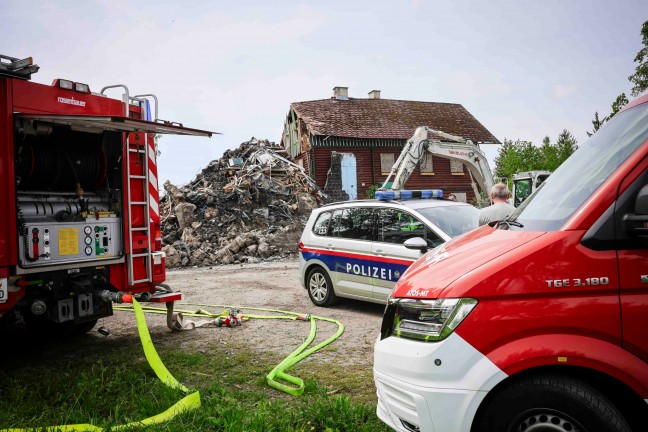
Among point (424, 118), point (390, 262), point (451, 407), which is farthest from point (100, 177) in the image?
point (424, 118)

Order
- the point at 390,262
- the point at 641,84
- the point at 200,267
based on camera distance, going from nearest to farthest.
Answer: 1. the point at 390,262
2. the point at 200,267
3. the point at 641,84

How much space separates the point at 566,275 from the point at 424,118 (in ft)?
102

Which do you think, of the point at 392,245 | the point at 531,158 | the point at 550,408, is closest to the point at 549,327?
the point at 550,408

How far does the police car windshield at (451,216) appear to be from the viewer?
22.8ft

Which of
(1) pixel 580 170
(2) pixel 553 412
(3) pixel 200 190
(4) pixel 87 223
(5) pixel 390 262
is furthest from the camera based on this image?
(3) pixel 200 190

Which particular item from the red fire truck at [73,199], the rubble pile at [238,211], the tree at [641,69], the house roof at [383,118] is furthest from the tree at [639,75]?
the red fire truck at [73,199]

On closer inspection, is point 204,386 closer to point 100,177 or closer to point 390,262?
point 100,177

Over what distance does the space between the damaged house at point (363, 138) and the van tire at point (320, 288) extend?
18.2 meters

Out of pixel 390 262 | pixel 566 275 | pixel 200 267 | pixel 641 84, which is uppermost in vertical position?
pixel 641 84

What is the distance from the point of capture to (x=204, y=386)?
467 cm

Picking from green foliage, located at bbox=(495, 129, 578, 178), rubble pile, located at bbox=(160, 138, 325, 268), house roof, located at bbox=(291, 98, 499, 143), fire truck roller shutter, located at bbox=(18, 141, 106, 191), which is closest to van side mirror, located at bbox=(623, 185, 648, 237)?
fire truck roller shutter, located at bbox=(18, 141, 106, 191)

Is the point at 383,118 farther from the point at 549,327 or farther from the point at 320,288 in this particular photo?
the point at 549,327

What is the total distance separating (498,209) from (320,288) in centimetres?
329

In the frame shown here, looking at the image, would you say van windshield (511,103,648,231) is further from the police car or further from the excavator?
the excavator
